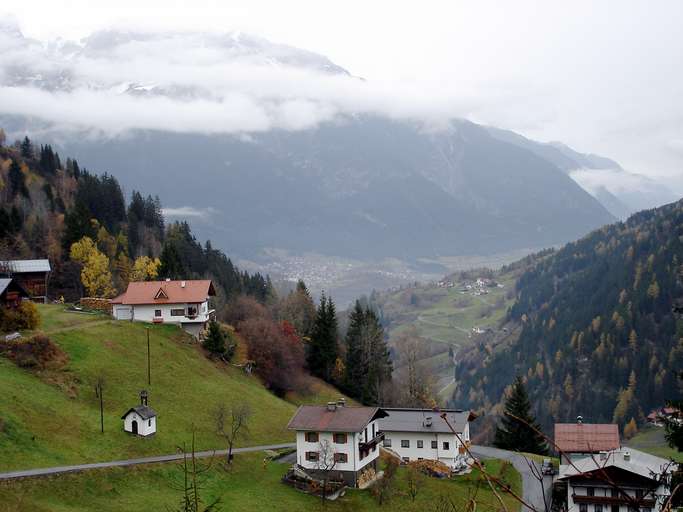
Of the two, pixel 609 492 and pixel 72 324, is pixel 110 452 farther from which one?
pixel 609 492

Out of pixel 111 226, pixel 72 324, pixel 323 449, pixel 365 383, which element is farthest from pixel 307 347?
pixel 111 226

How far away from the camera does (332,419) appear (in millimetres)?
69438

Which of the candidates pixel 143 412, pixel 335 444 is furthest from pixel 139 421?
pixel 335 444

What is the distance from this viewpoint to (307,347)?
356 ft

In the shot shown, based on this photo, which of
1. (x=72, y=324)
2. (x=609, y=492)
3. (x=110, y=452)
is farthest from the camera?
(x=72, y=324)

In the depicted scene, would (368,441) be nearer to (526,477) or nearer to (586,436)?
(526,477)

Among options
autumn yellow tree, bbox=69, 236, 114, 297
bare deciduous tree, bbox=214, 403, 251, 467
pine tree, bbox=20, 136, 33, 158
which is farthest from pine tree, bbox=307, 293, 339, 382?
pine tree, bbox=20, 136, 33, 158

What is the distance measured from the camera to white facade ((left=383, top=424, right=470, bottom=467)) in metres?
78.1

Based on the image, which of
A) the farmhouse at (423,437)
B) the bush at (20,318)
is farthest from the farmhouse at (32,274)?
the farmhouse at (423,437)

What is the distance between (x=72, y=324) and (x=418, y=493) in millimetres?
41958

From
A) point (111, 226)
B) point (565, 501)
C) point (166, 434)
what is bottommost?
point (565, 501)

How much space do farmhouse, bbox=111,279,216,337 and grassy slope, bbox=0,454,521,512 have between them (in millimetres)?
29659

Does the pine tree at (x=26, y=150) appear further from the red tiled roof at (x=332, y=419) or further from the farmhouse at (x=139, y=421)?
the red tiled roof at (x=332, y=419)

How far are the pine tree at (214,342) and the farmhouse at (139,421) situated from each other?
26.9m
